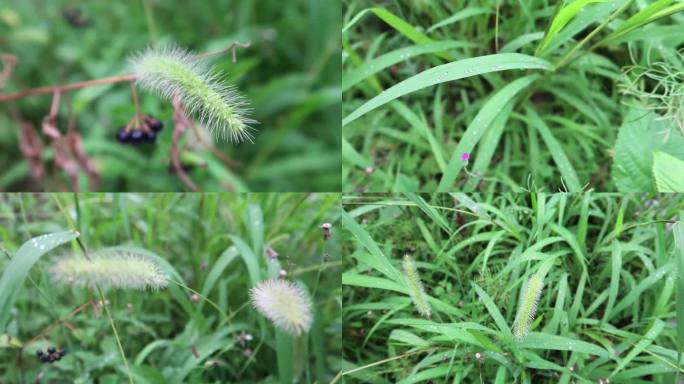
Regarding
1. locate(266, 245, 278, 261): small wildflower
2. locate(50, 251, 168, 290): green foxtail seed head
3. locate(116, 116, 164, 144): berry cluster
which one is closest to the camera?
locate(50, 251, 168, 290): green foxtail seed head

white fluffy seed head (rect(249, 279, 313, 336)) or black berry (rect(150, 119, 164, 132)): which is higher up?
black berry (rect(150, 119, 164, 132))

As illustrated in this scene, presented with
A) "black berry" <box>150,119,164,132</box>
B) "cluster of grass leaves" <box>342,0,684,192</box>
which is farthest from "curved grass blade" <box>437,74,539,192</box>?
"black berry" <box>150,119,164,132</box>

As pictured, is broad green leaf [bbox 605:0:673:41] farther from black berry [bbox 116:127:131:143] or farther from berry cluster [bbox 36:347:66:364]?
berry cluster [bbox 36:347:66:364]

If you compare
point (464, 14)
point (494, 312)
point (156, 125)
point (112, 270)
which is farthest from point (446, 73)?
point (112, 270)

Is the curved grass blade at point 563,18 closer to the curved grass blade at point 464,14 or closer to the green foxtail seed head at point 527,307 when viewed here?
the curved grass blade at point 464,14

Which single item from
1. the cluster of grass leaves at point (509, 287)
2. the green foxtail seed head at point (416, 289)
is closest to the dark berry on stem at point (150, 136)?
the cluster of grass leaves at point (509, 287)

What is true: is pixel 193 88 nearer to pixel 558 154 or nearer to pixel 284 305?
pixel 284 305
